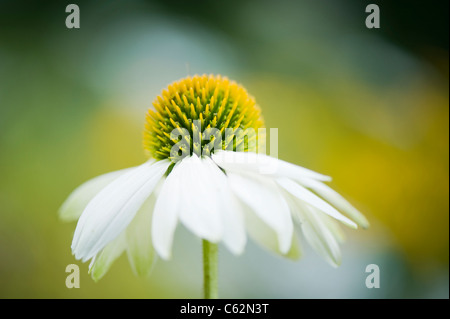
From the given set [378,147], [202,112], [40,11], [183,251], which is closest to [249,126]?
[202,112]

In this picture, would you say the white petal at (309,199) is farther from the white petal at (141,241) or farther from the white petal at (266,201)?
the white petal at (141,241)

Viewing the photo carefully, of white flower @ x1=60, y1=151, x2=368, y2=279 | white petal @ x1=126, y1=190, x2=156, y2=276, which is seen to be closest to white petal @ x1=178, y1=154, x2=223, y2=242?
white flower @ x1=60, y1=151, x2=368, y2=279

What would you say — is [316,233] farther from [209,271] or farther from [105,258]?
[105,258]

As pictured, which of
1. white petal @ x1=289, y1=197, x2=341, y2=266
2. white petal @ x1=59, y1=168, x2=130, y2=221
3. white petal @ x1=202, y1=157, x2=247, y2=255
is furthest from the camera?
white petal @ x1=59, y1=168, x2=130, y2=221

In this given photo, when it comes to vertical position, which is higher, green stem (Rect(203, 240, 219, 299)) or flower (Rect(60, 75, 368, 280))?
flower (Rect(60, 75, 368, 280))

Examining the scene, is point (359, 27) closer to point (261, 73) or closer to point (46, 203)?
point (261, 73)

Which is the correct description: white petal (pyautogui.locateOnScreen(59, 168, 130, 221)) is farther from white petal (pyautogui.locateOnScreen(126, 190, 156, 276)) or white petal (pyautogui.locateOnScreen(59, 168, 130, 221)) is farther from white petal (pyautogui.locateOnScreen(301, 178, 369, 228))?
white petal (pyautogui.locateOnScreen(301, 178, 369, 228))

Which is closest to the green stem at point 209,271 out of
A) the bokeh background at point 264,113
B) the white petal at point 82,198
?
the white petal at point 82,198
